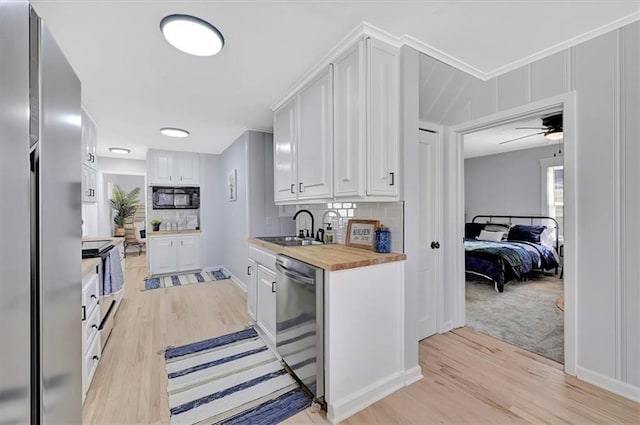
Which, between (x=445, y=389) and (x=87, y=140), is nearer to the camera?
(x=445, y=389)

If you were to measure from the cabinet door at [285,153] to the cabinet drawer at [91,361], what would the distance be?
1.96 m

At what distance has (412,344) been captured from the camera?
2039 mm

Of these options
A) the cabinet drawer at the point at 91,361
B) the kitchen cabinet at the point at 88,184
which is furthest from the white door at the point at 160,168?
the cabinet drawer at the point at 91,361

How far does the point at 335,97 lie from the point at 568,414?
2.57m

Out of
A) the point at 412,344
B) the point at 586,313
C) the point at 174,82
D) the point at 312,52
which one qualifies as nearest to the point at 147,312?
the point at 174,82

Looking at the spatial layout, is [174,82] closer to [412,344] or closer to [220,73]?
[220,73]

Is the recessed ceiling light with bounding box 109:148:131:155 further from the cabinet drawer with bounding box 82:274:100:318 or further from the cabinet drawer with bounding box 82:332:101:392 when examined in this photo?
the cabinet drawer with bounding box 82:332:101:392

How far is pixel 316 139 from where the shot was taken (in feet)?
7.88

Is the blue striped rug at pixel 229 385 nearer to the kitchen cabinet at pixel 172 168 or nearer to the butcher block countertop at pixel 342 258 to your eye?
the butcher block countertop at pixel 342 258

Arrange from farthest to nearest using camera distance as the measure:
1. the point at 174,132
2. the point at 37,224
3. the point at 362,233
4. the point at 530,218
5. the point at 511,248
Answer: the point at 530,218
the point at 511,248
the point at 174,132
the point at 362,233
the point at 37,224

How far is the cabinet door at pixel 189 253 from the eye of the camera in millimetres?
5359

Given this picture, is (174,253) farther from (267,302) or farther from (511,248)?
(511,248)

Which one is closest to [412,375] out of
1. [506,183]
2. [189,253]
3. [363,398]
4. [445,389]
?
[445,389]

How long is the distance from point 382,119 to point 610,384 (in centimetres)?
235
